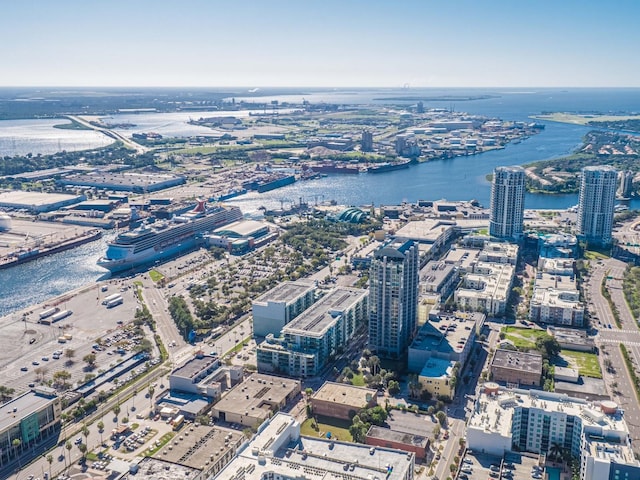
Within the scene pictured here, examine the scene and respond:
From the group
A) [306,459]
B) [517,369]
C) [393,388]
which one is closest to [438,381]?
[393,388]

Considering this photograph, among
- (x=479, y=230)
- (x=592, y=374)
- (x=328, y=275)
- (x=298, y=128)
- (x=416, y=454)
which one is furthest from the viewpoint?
(x=298, y=128)

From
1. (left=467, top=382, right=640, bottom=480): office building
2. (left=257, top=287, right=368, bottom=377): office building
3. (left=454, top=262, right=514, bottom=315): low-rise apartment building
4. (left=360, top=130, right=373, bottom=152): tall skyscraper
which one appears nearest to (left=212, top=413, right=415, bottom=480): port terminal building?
(left=467, top=382, right=640, bottom=480): office building

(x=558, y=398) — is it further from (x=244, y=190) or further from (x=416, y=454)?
(x=244, y=190)

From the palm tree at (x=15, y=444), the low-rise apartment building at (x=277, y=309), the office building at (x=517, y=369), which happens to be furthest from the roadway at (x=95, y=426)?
the office building at (x=517, y=369)

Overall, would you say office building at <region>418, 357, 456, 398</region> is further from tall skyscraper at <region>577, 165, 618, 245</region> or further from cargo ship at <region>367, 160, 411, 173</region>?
cargo ship at <region>367, 160, 411, 173</region>

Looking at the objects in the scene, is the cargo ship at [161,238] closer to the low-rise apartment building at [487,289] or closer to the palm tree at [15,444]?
the low-rise apartment building at [487,289]

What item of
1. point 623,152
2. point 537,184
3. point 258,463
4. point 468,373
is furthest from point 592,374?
point 623,152
